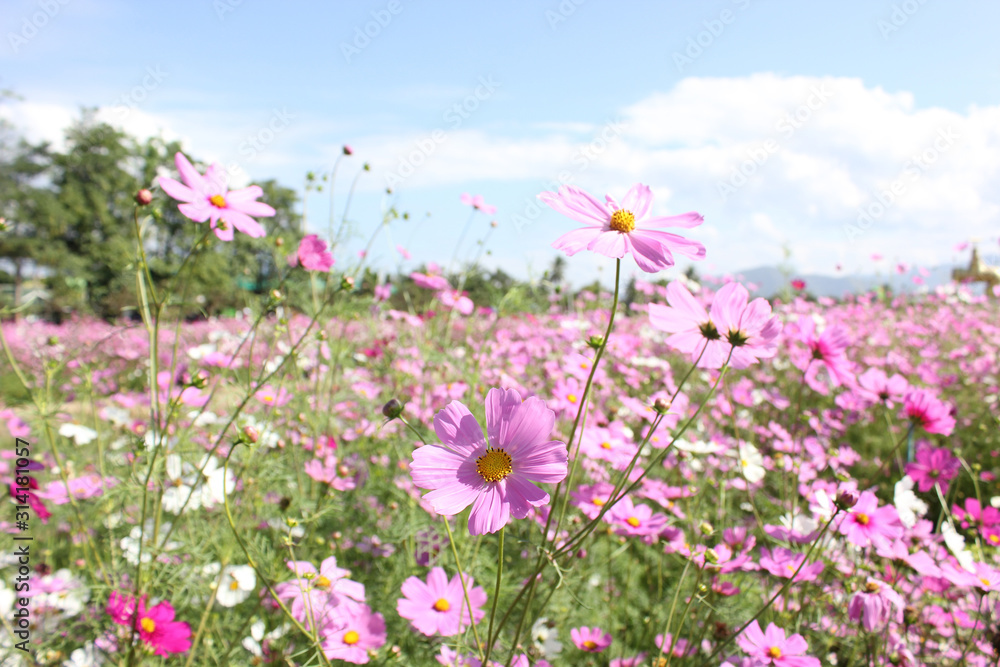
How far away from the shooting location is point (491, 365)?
2.70m

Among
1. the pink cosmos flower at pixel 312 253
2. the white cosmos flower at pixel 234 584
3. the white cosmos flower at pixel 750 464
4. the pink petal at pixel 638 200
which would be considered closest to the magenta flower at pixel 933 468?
the white cosmos flower at pixel 750 464

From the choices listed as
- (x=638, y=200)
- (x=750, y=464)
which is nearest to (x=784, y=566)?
(x=750, y=464)

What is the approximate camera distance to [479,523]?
0.55 m

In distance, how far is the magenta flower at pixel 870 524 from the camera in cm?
96

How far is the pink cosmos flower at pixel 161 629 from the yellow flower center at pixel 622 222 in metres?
1.01

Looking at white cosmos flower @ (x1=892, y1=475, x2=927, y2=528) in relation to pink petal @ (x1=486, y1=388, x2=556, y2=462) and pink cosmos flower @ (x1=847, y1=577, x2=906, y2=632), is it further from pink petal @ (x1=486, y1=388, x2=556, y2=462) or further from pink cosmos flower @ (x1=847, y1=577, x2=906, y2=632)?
pink petal @ (x1=486, y1=388, x2=556, y2=462)

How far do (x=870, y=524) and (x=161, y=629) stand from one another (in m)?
1.30

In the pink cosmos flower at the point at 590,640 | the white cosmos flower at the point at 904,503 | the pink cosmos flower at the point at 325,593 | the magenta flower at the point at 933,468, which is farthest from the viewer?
the magenta flower at the point at 933,468

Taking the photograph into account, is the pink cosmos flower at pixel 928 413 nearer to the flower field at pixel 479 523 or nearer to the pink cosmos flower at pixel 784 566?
the flower field at pixel 479 523

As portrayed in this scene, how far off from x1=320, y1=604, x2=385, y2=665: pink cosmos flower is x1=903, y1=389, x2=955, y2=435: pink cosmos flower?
1142mm

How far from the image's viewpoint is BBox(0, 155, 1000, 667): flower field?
A: 70 centimetres

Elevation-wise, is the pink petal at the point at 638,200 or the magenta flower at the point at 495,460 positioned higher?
the pink petal at the point at 638,200

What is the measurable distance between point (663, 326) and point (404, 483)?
121 cm

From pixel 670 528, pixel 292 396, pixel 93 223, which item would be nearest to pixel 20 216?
pixel 93 223
